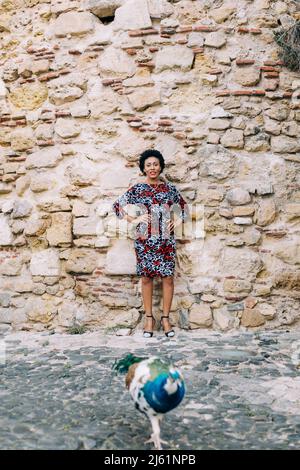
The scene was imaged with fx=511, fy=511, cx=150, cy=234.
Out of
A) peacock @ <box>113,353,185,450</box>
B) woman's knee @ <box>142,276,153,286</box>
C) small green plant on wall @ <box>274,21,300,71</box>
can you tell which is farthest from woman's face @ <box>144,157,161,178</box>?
peacock @ <box>113,353,185,450</box>

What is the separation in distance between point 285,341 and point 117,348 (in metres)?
1.47

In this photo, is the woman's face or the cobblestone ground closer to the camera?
the cobblestone ground

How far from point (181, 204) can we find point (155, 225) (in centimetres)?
32

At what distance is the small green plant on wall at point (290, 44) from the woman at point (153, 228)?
1.57 meters

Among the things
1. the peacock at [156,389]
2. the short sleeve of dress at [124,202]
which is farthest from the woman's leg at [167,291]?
the peacock at [156,389]

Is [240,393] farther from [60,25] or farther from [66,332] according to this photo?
[60,25]

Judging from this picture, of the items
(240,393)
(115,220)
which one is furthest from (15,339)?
(240,393)

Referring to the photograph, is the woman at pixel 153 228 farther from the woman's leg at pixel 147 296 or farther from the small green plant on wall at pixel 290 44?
the small green plant on wall at pixel 290 44

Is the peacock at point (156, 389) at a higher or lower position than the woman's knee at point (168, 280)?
lower

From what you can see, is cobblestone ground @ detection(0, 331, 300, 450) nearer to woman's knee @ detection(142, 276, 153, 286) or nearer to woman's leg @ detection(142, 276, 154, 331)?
woman's leg @ detection(142, 276, 154, 331)

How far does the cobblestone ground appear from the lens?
265 centimetres

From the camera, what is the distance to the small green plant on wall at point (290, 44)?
4.84 metres

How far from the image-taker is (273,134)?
16.3ft

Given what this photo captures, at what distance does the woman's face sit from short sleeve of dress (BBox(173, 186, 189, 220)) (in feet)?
0.79
